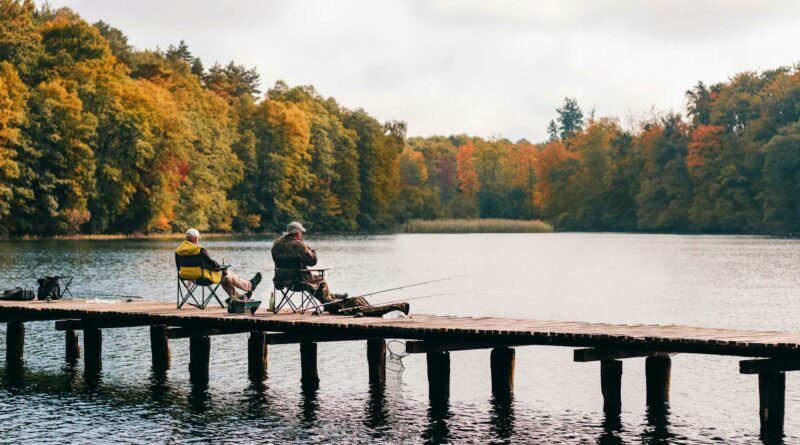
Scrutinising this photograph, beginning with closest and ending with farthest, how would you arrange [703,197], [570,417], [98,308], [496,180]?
[570,417] < [98,308] < [703,197] < [496,180]

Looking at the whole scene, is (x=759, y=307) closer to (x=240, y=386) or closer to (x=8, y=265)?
(x=240, y=386)

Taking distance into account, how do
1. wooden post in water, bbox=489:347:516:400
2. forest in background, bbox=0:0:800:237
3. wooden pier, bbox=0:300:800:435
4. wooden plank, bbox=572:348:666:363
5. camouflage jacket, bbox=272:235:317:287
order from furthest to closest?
forest in background, bbox=0:0:800:237 < camouflage jacket, bbox=272:235:317:287 < wooden post in water, bbox=489:347:516:400 < wooden plank, bbox=572:348:666:363 < wooden pier, bbox=0:300:800:435

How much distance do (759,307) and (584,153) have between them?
110m

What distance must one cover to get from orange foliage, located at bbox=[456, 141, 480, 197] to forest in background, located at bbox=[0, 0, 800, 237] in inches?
13.0

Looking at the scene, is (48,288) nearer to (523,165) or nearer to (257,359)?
(257,359)

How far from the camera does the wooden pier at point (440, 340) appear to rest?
17.7 metres

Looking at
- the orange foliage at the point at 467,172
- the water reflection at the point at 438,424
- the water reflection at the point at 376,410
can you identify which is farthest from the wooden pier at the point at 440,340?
the orange foliage at the point at 467,172

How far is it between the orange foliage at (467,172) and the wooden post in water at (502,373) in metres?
144

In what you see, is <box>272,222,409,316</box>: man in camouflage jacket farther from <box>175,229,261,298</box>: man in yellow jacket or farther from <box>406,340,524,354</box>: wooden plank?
<box>406,340,524,354</box>: wooden plank

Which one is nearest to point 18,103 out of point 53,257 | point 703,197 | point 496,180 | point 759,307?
point 53,257

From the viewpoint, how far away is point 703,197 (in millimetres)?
121188

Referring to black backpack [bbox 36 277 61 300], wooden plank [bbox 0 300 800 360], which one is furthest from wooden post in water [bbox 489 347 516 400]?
black backpack [bbox 36 277 61 300]

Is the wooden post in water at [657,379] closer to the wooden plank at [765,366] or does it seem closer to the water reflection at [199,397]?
the wooden plank at [765,366]

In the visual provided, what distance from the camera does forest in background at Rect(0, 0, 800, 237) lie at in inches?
3078
